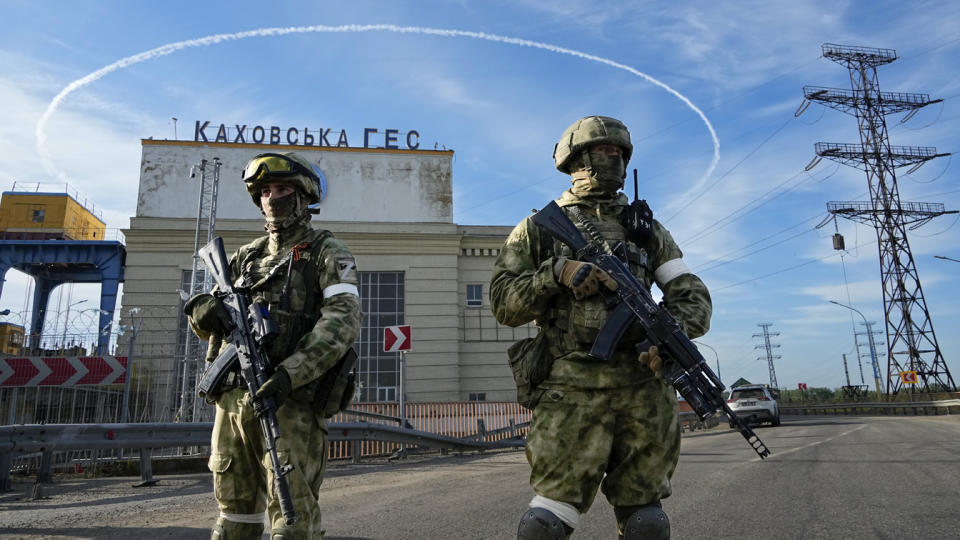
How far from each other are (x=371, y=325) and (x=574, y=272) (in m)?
23.6

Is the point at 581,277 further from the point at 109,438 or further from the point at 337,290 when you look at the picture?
the point at 109,438

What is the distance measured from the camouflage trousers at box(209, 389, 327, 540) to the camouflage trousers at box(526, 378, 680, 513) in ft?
3.16

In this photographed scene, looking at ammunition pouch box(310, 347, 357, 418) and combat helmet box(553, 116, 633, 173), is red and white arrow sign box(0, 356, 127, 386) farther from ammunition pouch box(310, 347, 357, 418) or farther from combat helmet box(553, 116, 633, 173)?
combat helmet box(553, 116, 633, 173)

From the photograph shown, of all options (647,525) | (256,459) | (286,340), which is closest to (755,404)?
(647,525)

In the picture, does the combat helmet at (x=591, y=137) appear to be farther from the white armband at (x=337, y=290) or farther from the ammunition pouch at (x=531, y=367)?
the white armband at (x=337, y=290)

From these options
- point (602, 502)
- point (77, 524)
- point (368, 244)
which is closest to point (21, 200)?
point (368, 244)

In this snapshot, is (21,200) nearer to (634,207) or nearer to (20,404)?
(20,404)

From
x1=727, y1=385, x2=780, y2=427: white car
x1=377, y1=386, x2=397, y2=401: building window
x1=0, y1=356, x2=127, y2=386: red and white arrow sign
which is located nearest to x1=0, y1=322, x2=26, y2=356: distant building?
x1=377, y1=386, x2=397, y2=401: building window

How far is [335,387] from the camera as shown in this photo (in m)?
2.86

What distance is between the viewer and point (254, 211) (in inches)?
1046

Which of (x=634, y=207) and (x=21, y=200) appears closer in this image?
(x=634, y=207)

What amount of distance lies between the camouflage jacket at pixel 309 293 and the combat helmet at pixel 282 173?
0.21 metres

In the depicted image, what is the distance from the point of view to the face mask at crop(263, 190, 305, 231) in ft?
10.3

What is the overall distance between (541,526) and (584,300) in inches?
35.3
